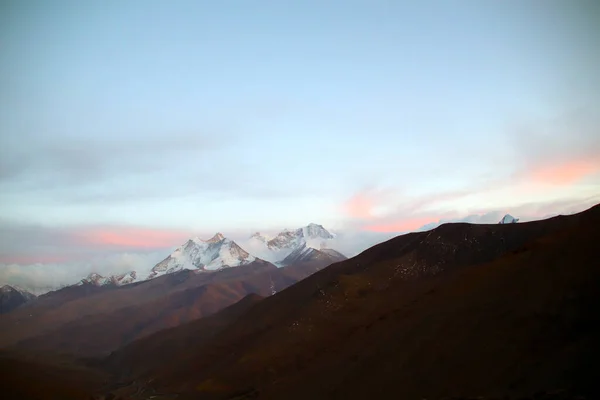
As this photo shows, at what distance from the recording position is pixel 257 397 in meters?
92.7

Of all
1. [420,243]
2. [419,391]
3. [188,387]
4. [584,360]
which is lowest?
[188,387]

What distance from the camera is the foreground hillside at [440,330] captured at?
46.8 metres

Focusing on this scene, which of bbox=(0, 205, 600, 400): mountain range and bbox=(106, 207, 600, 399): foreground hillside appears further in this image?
bbox=(106, 207, 600, 399): foreground hillside

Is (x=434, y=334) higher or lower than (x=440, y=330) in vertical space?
lower

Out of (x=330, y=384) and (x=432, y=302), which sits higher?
(x=432, y=302)

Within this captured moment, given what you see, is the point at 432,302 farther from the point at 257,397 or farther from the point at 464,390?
the point at 257,397

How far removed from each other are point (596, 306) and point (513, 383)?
1386 centimetres

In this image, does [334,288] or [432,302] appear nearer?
[432,302]

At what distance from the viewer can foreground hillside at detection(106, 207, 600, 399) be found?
153ft

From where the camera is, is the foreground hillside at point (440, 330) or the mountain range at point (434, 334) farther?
the foreground hillside at point (440, 330)

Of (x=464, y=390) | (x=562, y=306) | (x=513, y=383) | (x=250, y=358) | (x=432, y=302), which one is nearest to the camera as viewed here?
(x=513, y=383)

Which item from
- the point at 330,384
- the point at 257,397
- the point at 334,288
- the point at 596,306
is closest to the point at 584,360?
the point at 596,306

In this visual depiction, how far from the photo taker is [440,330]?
65.2 metres

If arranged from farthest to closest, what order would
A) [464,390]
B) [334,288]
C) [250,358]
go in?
[334,288] → [250,358] → [464,390]
